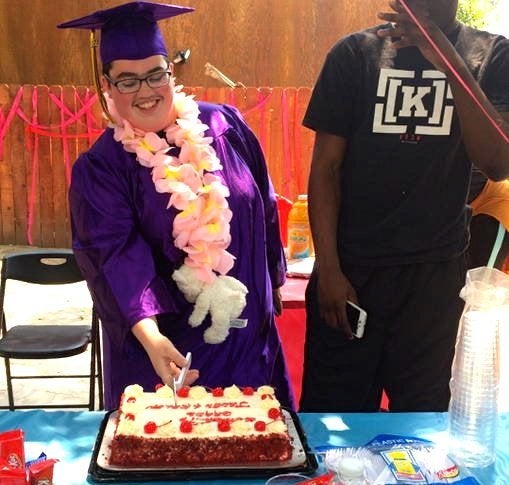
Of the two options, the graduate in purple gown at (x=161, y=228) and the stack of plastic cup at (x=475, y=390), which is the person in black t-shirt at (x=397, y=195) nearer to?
the graduate in purple gown at (x=161, y=228)

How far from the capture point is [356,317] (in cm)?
197

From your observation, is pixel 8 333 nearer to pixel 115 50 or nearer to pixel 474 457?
pixel 115 50

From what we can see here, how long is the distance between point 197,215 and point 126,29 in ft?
1.79

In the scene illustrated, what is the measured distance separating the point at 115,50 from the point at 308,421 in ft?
3.66

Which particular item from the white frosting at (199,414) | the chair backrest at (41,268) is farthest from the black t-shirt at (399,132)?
the chair backrest at (41,268)

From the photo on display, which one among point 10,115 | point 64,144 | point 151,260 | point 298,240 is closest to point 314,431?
point 151,260

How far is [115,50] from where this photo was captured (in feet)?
5.71

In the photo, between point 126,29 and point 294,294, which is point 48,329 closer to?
point 294,294

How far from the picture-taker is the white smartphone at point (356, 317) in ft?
6.41

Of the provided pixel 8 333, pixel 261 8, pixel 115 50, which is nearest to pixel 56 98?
pixel 261 8

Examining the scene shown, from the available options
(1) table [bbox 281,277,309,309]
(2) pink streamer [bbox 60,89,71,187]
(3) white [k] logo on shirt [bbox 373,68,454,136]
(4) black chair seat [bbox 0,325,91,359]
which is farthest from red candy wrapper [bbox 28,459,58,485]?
(2) pink streamer [bbox 60,89,71,187]

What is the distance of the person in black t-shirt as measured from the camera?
1892mm

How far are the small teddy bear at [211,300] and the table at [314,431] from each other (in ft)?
1.15

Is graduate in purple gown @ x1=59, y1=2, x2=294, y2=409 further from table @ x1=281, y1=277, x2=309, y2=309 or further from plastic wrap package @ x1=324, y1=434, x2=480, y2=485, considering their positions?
table @ x1=281, y1=277, x2=309, y2=309
